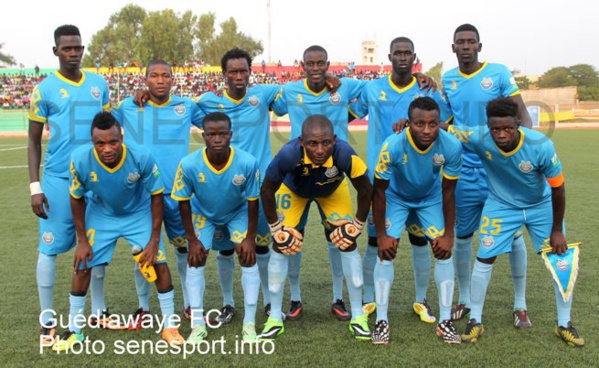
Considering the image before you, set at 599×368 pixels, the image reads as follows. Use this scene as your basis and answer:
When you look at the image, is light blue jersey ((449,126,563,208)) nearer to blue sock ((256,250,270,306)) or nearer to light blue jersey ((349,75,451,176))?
light blue jersey ((349,75,451,176))

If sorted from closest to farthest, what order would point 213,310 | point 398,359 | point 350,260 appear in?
point 398,359 < point 350,260 < point 213,310

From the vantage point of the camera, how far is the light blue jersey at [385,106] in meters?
4.71

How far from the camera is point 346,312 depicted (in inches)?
186

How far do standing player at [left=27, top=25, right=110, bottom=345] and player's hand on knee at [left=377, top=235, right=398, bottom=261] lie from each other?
2.51m

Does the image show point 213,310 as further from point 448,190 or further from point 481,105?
point 481,105

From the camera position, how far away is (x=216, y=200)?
4266 millimetres

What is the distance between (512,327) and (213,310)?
2558mm

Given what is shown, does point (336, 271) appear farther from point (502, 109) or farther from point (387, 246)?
point (502, 109)

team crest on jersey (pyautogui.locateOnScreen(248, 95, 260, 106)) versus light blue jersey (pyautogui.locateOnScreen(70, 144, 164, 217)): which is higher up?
team crest on jersey (pyautogui.locateOnScreen(248, 95, 260, 106))

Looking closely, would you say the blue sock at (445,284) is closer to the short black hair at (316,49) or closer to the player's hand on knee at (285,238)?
the player's hand on knee at (285,238)

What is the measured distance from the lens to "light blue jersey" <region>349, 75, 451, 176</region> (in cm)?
471

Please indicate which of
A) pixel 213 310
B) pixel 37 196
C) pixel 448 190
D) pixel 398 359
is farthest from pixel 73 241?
pixel 448 190

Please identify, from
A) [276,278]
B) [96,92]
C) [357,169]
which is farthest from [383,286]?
[96,92]

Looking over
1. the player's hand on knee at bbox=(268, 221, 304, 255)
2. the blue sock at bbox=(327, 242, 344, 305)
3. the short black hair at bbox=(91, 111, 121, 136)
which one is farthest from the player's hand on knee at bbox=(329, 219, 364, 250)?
the short black hair at bbox=(91, 111, 121, 136)
